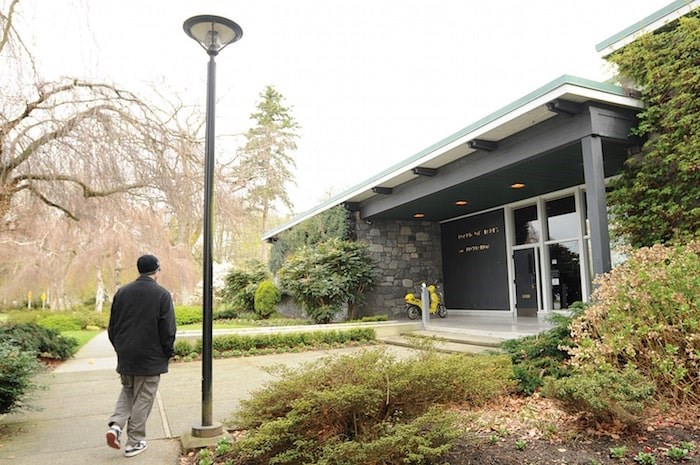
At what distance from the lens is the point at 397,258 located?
1364 cm

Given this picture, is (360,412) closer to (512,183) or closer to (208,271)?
(208,271)

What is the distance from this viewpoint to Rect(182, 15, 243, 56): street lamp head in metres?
3.77

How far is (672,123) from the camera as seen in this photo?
6289mm

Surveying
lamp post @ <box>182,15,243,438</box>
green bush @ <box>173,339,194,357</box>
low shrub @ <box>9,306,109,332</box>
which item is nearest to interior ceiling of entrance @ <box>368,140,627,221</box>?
lamp post @ <box>182,15,243,438</box>

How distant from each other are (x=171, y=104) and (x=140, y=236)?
2.62 meters

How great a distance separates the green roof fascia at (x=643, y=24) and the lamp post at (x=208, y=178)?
6.14m

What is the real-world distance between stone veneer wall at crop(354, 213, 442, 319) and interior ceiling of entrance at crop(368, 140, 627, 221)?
0.46 meters

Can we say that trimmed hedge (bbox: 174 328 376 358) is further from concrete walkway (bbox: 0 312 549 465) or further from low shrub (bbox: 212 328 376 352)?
concrete walkway (bbox: 0 312 549 465)

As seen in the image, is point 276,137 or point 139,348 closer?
point 139,348

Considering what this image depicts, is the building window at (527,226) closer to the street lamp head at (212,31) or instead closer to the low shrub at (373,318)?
the low shrub at (373,318)

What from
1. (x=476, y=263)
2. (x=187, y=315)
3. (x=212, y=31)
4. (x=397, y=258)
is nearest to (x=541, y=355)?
(x=212, y=31)

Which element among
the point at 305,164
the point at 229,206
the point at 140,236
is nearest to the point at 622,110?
the point at 229,206

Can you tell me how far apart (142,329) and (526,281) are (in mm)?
10178

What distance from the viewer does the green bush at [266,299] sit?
1620 centimetres
